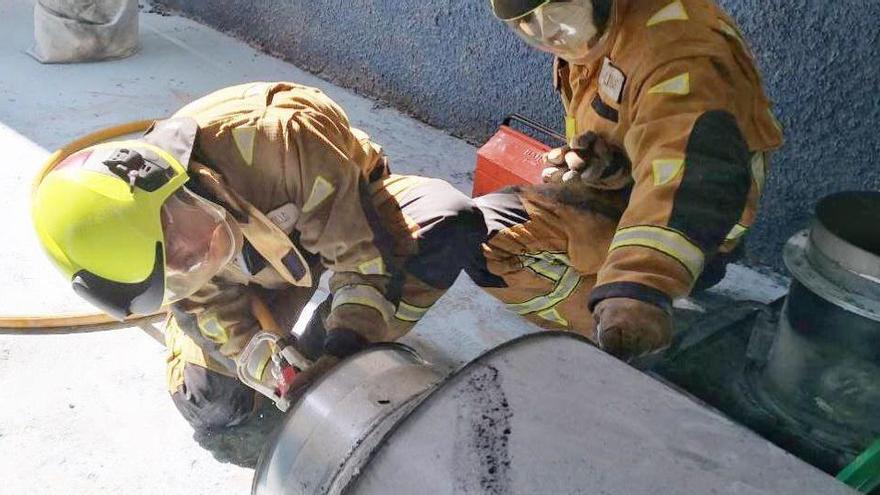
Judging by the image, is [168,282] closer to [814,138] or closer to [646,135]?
[646,135]

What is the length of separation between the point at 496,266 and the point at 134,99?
2.68 m

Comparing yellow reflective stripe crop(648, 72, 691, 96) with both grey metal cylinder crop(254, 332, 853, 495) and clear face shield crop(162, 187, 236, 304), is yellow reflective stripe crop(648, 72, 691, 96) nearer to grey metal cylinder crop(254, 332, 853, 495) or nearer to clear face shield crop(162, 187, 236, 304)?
grey metal cylinder crop(254, 332, 853, 495)

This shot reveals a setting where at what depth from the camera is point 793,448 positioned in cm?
170

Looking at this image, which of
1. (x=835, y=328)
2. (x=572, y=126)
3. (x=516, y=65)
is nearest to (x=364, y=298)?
(x=572, y=126)

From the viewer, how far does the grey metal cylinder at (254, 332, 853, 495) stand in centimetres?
107

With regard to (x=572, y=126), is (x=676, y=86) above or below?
above

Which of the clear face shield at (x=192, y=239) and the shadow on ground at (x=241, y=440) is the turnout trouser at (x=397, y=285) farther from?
the clear face shield at (x=192, y=239)

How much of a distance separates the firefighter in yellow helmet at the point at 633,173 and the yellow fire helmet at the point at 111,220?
1003 millimetres

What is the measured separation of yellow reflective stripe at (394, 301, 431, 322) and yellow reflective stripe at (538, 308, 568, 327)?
16.9 inches

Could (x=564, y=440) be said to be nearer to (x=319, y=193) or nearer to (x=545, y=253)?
(x=319, y=193)

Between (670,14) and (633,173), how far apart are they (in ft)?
1.51

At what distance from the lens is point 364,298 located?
235 centimetres

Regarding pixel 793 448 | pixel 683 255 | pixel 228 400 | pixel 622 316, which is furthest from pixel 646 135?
pixel 228 400

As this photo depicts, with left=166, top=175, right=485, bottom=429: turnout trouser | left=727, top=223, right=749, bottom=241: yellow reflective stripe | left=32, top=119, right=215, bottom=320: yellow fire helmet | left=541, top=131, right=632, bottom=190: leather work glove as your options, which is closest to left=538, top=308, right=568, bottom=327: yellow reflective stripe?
left=166, top=175, right=485, bottom=429: turnout trouser
